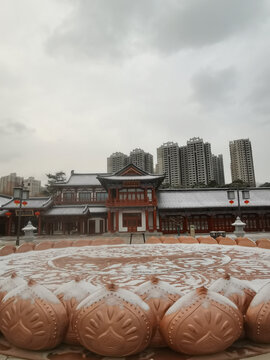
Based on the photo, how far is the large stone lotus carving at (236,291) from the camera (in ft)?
6.30

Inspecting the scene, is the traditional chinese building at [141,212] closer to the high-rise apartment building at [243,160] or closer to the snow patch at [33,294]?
the snow patch at [33,294]

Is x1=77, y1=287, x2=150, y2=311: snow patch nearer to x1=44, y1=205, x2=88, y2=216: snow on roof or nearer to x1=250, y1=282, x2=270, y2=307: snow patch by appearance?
x1=250, y1=282, x2=270, y2=307: snow patch

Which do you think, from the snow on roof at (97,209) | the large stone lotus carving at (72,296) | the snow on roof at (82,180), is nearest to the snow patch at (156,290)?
the large stone lotus carving at (72,296)

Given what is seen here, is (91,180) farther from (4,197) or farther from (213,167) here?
(213,167)

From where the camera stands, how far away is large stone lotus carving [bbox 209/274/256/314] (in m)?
1.92

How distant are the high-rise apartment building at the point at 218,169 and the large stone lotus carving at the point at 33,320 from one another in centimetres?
7401

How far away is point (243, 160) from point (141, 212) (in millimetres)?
51800

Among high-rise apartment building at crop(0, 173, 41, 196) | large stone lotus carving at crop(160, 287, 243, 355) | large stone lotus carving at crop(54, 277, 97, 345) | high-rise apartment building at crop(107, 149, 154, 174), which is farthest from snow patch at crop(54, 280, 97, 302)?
high-rise apartment building at crop(107, 149, 154, 174)

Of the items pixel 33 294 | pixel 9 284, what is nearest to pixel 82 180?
pixel 9 284

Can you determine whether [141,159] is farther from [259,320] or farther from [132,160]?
[259,320]

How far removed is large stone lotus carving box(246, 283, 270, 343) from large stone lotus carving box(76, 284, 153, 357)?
2.51 ft

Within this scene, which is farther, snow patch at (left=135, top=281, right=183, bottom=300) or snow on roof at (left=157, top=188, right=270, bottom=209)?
snow on roof at (left=157, top=188, right=270, bottom=209)

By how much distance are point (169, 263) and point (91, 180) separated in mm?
28149

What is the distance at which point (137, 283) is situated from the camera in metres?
3.04
